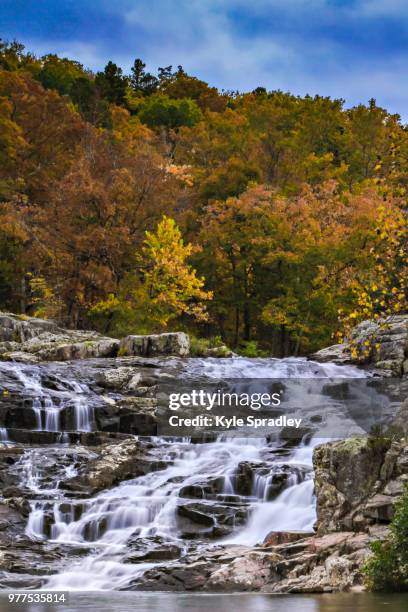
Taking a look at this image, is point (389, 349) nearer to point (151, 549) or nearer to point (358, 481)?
point (358, 481)

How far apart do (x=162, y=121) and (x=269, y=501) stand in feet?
196

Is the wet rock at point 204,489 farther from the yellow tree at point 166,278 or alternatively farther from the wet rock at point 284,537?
the yellow tree at point 166,278

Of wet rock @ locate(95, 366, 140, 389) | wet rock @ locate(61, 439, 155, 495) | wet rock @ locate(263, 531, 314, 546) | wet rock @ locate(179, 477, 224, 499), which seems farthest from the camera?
wet rock @ locate(95, 366, 140, 389)

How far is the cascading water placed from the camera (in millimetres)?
17533

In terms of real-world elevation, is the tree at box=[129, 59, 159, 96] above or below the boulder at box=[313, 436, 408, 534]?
above

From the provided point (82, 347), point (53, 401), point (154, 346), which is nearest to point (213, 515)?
point (53, 401)

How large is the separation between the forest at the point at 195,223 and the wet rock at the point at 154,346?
642 centimetres

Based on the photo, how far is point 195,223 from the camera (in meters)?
51.3

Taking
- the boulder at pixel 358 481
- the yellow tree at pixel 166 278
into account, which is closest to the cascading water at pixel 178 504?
the boulder at pixel 358 481

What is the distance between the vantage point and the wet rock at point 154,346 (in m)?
34.5

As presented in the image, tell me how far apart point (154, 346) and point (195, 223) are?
17774mm

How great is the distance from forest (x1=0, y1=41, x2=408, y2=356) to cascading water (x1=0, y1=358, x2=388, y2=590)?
632 inches

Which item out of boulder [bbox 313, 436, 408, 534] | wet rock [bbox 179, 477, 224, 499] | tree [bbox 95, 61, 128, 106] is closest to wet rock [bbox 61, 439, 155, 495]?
wet rock [bbox 179, 477, 224, 499]

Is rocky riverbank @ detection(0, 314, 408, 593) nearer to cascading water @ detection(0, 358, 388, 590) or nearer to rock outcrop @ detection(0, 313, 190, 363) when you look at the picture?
cascading water @ detection(0, 358, 388, 590)
